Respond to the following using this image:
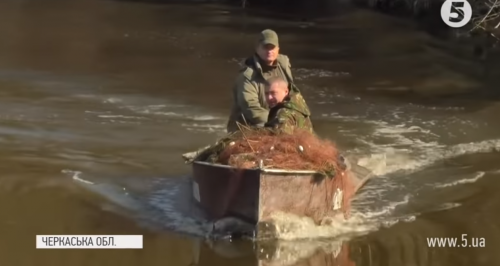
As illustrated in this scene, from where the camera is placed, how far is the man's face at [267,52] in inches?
371

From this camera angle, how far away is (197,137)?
45.1ft

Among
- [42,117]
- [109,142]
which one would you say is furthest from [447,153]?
[42,117]

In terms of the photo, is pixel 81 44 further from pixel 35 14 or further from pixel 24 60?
pixel 35 14

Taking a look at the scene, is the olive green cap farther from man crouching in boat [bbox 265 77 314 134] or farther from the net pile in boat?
the net pile in boat

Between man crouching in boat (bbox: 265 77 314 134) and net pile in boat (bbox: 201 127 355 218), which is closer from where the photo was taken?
net pile in boat (bbox: 201 127 355 218)

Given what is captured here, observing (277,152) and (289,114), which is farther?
(289,114)

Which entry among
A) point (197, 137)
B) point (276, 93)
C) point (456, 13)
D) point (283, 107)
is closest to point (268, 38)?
point (276, 93)

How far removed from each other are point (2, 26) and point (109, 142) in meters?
14.7

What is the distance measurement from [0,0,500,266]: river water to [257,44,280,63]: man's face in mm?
1762

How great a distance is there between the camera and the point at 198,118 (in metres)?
15.0

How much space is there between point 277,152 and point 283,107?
805mm

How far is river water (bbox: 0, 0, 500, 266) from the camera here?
8.97 meters

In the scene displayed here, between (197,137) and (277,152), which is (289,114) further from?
(197,137)

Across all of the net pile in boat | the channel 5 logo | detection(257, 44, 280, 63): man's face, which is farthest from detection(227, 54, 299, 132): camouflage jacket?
the channel 5 logo
